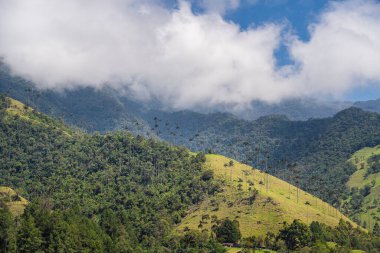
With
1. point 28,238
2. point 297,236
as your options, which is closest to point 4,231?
point 28,238

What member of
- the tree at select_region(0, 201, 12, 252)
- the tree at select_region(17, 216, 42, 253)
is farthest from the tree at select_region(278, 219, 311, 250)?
the tree at select_region(0, 201, 12, 252)

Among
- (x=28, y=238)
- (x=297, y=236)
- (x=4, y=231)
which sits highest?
(x=297, y=236)

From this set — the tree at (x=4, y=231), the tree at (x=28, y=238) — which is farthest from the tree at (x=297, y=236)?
the tree at (x=4, y=231)

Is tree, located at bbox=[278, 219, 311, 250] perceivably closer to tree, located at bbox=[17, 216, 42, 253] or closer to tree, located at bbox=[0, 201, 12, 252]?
tree, located at bbox=[17, 216, 42, 253]

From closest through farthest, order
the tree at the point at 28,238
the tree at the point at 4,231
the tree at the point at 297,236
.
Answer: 1. the tree at the point at 28,238
2. the tree at the point at 4,231
3. the tree at the point at 297,236

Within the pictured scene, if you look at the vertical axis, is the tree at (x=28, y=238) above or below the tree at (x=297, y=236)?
below

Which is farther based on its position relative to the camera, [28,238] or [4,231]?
[4,231]

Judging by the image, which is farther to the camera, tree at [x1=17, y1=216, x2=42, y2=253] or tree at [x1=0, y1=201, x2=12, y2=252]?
tree at [x1=0, y1=201, x2=12, y2=252]

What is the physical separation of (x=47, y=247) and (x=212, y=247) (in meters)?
65.7

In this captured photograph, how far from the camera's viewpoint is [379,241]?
189 m

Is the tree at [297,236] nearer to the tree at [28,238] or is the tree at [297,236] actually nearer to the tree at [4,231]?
the tree at [28,238]

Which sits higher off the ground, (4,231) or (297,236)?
(297,236)

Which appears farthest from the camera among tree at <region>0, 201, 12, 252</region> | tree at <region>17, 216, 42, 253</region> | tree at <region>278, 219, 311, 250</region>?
tree at <region>278, 219, 311, 250</region>

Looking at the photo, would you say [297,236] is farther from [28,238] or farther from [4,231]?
[4,231]
